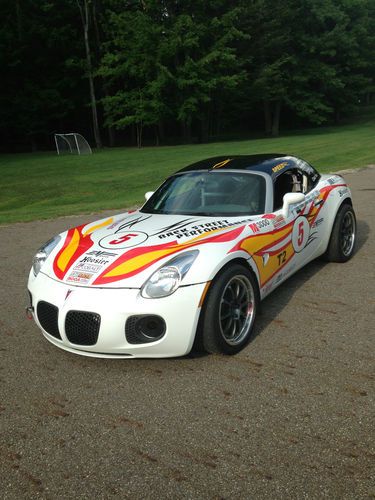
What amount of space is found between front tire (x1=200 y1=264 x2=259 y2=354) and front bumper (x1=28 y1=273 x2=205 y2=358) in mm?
121

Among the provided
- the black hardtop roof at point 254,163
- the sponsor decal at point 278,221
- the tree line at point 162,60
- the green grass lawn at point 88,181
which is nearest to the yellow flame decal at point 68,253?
the black hardtop roof at point 254,163

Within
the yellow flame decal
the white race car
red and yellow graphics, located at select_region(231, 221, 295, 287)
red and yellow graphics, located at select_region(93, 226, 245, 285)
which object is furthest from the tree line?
red and yellow graphics, located at select_region(93, 226, 245, 285)

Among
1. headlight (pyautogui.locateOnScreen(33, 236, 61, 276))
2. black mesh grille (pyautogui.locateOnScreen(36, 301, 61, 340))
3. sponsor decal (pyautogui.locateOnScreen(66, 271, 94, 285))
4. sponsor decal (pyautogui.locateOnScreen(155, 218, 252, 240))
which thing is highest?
sponsor decal (pyautogui.locateOnScreen(155, 218, 252, 240))

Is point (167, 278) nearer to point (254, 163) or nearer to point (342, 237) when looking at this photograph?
point (254, 163)

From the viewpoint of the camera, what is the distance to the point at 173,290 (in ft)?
10.9

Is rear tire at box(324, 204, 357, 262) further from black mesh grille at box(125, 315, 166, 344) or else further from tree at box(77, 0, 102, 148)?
tree at box(77, 0, 102, 148)

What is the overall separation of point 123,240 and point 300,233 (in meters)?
1.86

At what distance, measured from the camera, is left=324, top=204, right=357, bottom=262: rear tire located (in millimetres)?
5629

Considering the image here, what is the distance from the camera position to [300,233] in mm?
4812

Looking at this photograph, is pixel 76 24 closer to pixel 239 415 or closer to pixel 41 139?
pixel 41 139

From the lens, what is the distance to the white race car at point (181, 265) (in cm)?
330

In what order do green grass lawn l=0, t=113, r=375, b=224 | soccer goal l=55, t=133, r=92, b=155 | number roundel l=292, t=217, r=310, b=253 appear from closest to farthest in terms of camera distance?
1. number roundel l=292, t=217, r=310, b=253
2. green grass lawn l=0, t=113, r=375, b=224
3. soccer goal l=55, t=133, r=92, b=155

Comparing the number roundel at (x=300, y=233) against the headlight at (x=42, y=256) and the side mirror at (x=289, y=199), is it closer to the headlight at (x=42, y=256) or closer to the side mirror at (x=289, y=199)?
the side mirror at (x=289, y=199)

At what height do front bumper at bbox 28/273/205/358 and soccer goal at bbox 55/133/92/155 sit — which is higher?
front bumper at bbox 28/273/205/358
